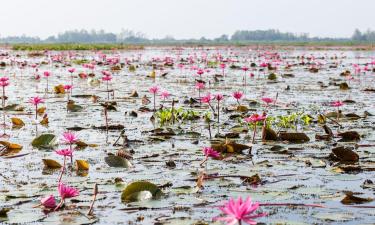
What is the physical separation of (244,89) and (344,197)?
28.9 feet

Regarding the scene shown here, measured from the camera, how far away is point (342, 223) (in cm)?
323

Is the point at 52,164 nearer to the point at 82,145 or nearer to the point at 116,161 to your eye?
the point at 116,161

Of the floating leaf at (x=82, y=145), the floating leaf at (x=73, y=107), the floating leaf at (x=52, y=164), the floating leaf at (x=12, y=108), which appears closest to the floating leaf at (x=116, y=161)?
the floating leaf at (x=52, y=164)

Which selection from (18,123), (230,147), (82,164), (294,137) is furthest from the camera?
(18,123)

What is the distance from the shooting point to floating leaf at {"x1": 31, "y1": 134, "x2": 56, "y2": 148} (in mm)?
5734

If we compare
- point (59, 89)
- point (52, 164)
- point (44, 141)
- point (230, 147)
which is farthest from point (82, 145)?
point (59, 89)

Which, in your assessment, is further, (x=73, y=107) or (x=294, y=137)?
(x=73, y=107)

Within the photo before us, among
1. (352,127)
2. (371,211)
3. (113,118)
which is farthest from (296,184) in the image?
(113,118)

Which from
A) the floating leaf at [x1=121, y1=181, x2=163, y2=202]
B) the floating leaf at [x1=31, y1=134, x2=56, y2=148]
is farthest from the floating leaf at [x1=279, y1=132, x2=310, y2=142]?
the floating leaf at [x1=121, y1=181, x2=163, y2=202]

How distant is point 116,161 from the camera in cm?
475

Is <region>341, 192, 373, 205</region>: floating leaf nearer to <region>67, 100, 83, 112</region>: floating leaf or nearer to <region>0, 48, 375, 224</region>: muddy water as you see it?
<region>0, 48, 375, 224</region>: muddy water

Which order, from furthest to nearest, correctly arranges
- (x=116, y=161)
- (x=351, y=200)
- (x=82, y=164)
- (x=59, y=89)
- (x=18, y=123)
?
(x=59, y=89) < (x=18, y=123) < (x=116, y=161) < (x=82, y=164) < (x=351, y=200)

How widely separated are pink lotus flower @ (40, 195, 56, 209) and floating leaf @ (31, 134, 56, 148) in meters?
2.35

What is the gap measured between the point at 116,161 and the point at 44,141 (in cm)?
133
